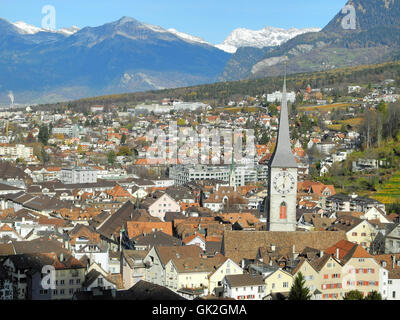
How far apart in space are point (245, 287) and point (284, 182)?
8389 mm

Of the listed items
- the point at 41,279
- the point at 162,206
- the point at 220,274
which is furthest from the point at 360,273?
the point at 162,206

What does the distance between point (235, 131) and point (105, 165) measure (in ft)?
87.3

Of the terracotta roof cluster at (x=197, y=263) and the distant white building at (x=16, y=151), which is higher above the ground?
the distant white building at (x=16, y=151)

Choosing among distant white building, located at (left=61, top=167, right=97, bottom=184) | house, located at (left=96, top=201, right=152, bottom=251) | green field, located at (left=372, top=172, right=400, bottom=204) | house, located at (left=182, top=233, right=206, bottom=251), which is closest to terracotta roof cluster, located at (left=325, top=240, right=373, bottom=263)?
house, located at (left=182, top=233, right=206, bottom=251)

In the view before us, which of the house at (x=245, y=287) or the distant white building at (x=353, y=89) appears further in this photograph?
A: the distant white building at (x=353, y=89)

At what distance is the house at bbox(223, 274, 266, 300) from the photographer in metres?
27.2

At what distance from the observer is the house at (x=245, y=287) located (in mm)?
27172

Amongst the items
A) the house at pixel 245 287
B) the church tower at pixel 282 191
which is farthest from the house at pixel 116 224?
the house at pixel 245 287

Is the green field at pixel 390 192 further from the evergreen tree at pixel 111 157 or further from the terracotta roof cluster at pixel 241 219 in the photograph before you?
the evergreen tree at pixel 111 157

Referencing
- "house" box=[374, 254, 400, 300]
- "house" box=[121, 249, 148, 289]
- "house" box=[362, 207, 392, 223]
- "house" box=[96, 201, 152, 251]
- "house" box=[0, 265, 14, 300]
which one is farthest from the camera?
"house" box=[362, 207, 392, 223]

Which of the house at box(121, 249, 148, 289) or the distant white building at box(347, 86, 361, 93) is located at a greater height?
the distant white building at box(347, 86, 361, 93)

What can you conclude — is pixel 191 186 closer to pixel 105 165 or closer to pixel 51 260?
pixel 105 165

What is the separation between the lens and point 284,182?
34.1 meters

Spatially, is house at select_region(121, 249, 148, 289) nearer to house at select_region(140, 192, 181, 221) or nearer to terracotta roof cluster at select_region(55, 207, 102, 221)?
terracotta roof cluster at select_region(55, 207, 102, 221)
